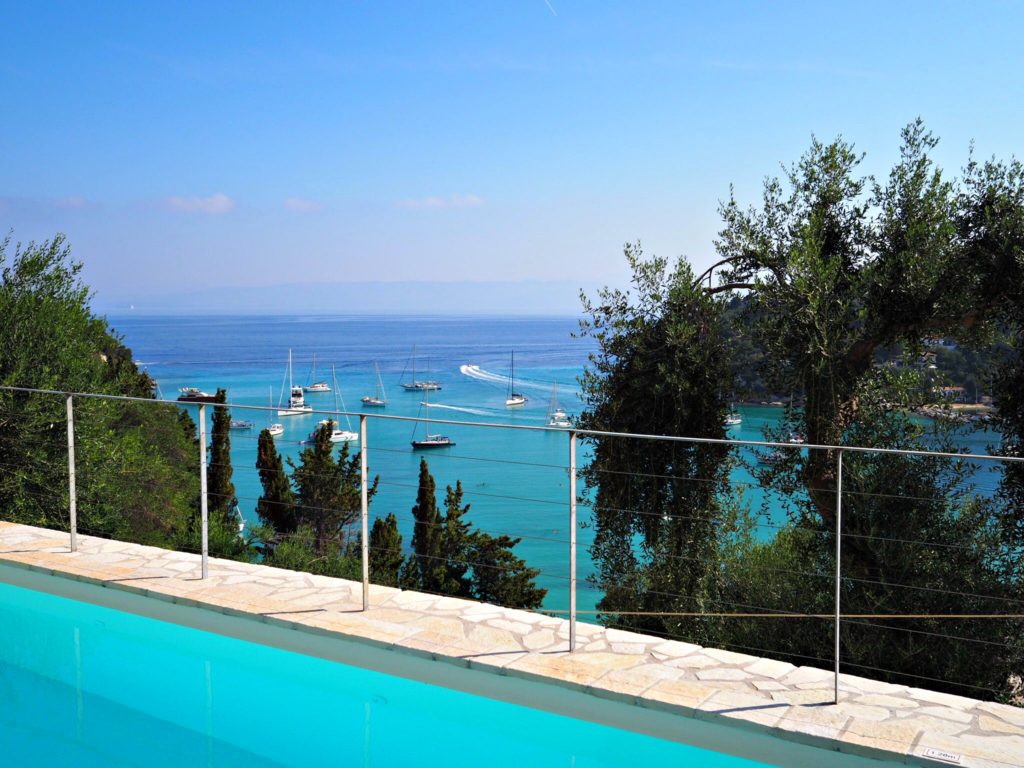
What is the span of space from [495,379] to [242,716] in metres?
81.9

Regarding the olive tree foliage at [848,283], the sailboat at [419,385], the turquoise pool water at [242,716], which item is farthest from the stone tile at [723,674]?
the sailboat at [419,385]

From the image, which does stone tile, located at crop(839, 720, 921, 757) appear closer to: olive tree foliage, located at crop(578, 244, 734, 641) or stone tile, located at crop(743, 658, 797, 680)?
stone tile, located at crop(743, 658, 797, 680)

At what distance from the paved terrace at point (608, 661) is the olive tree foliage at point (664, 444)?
4.04 metres

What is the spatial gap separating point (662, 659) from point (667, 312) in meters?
5.28

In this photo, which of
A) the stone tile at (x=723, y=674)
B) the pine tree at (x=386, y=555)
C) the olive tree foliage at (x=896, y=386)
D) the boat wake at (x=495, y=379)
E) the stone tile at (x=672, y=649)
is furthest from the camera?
the boat wake at (x=495, y=379)

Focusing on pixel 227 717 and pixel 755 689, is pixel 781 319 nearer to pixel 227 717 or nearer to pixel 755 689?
pixel 755 689

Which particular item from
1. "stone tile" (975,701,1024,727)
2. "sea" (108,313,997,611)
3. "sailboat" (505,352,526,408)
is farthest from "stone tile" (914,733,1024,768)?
"sailboat" (505,352,526,408)

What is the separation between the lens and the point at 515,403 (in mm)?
70875

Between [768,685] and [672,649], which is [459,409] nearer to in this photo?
[672,649]

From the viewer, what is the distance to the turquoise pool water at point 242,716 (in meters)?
3.09

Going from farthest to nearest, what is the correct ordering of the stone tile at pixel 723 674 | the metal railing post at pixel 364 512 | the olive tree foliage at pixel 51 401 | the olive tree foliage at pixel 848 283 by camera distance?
the olive tree foliage at pixel 51 401
the olive tree foliage at pixel 848 283
the metal railing post at pixel 364 512
the stone tile at pixel 723 674

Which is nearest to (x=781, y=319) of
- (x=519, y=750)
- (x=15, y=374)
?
(x=519, y=750)

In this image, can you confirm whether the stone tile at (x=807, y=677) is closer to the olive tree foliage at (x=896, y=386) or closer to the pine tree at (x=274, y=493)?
the olive tree foliage at (x=896, y=386)

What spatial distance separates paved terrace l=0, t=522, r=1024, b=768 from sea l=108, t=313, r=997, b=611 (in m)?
4.70
